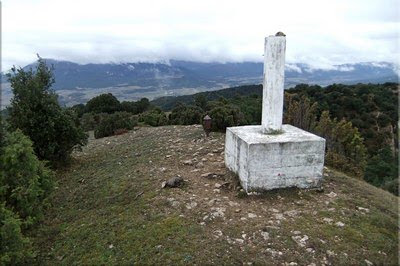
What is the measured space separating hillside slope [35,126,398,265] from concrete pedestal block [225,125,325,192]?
291 millimetres

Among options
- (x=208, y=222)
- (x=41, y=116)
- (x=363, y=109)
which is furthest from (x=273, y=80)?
(x=363, y=109)

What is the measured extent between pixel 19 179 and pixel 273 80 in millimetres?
6170

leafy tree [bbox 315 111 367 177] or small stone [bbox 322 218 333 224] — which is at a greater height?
small stone [bbox 322 218 333 224]

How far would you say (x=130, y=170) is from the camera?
11367 millimetres

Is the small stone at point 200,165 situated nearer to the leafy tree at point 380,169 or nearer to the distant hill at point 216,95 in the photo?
the leafy tree at point 380,169

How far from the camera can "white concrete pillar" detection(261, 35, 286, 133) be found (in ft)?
28.0

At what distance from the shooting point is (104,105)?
3966 centimetres

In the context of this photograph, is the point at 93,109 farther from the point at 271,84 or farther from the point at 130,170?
the point at 271,84

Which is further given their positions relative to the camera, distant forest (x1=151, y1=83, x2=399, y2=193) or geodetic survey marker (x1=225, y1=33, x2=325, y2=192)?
distant forest (x1=151, y1=83, x2=399, y2=193)

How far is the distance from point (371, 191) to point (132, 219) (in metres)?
6.43

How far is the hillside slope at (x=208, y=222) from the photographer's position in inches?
254

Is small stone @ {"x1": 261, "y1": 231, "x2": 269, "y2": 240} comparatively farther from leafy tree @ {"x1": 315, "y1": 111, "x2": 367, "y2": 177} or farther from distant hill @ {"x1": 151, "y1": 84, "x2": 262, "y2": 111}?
distant hill @ {"x1": 151, "y1": 84, "x2": 262, "y2": 111}

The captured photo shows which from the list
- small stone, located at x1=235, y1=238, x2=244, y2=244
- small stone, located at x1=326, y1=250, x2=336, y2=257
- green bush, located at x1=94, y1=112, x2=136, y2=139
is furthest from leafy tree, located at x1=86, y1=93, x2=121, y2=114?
small stone, located at x1=326, y1=250, x2=336, y2=257

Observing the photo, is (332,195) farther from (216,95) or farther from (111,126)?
(216,95)
